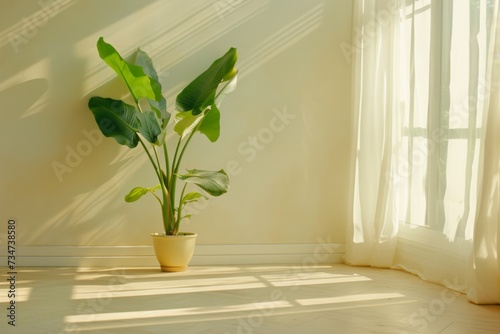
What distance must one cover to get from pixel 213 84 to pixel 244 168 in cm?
75

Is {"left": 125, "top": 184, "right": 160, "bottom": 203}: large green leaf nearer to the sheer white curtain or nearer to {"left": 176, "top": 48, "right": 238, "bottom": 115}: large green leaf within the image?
{"left": 176, "top": 48, "right": 238, "bottom": 115}: large green leaf

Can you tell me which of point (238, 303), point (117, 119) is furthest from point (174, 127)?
point (238, 303)

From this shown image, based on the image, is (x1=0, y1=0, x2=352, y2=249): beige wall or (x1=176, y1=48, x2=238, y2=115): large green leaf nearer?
(x1=176, y1=48, x2=238, y2=115): large green leaf

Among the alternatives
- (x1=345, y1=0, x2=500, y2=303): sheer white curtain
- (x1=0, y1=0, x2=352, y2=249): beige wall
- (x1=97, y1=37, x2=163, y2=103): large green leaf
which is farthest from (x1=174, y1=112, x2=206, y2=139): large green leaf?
(x1=345, y1=0, x2=500, y2=303): sheer white curtain

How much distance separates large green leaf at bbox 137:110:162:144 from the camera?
4516 mm

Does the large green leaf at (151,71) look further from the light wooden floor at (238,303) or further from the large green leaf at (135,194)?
the light wooden floor at (238,303)

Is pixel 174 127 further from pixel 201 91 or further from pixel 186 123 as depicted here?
pixel 201 91

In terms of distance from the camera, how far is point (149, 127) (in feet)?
14.8

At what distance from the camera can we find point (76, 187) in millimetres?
4809

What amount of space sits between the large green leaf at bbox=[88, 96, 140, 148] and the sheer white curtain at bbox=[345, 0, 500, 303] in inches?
64.3

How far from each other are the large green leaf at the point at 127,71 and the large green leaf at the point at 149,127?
0.14 m

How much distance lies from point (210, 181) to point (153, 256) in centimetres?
83

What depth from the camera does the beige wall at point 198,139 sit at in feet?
15.6

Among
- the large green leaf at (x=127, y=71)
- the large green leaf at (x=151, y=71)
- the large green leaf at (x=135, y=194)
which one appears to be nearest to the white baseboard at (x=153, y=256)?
the large green leaf at (x=135, y=194)
